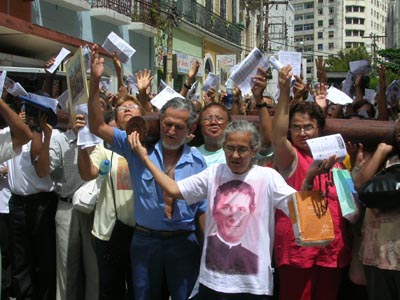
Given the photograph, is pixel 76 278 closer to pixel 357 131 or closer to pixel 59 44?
pixel 357 131

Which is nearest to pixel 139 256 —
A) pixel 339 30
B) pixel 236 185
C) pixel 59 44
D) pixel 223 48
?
pixel 236 185

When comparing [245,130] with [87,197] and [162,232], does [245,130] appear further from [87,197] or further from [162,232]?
[87,197]

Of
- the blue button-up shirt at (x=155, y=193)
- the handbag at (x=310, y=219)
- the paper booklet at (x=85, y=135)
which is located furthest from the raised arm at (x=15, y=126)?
the handbag at (x=310, y=219)

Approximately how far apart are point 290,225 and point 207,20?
23.4 meters

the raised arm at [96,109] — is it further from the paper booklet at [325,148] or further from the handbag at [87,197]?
the paper booklet at [325,148]

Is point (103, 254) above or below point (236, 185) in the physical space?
below

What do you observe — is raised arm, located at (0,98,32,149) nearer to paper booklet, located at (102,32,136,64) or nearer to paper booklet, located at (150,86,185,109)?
paper booklet, located at (150,86,185,109)

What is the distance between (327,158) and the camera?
116 inches

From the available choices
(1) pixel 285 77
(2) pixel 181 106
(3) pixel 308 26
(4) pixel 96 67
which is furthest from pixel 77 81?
(3) pixel 308 26

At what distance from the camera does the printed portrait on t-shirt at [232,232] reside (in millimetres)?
3041

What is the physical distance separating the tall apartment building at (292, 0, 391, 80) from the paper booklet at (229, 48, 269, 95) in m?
116

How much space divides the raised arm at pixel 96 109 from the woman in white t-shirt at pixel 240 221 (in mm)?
798

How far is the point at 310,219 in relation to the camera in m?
3.00

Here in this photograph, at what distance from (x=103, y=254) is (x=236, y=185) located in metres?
1.43
